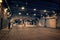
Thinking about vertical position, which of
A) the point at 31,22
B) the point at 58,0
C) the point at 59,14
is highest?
the point at 58,0

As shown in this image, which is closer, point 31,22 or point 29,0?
point 29,0

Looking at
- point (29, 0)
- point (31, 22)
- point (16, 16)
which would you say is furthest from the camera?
point (31, 22)

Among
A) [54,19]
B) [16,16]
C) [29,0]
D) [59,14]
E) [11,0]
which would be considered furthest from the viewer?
[16,16]

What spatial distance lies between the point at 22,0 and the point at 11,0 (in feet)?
5.76

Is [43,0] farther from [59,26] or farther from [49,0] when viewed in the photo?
[59,26]

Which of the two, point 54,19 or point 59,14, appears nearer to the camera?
point 59,14

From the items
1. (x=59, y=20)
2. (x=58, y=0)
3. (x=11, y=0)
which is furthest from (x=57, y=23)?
(x=11, y=0)

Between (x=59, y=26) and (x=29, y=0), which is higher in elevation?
(x=29, y=0)

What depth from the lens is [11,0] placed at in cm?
1920

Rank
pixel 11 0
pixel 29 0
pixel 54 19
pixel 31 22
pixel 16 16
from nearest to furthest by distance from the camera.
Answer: pixel 29 0 < pixel 11 0 < pixel 54 19 < pixel 16 16 < pixel 31 22

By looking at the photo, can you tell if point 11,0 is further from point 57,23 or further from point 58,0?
point 57,23

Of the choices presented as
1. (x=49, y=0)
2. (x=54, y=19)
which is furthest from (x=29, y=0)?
(x=54, y=19)

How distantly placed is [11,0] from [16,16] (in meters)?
25.7

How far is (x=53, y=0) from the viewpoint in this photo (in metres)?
18.2
